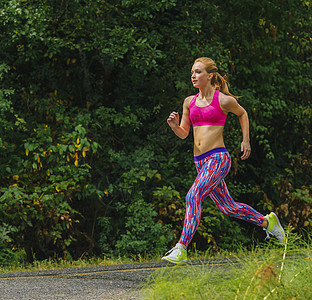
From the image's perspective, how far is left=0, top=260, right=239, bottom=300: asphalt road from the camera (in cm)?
579

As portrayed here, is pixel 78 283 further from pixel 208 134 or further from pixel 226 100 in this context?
pixel 226 100

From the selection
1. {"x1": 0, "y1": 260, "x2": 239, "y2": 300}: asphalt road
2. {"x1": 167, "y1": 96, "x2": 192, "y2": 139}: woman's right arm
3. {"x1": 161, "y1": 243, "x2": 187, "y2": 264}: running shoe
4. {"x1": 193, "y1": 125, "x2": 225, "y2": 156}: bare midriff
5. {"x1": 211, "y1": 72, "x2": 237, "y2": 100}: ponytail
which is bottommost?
{"x1": 0, "y1": 260, "x2": 239, "y2": 300}: asphalt road

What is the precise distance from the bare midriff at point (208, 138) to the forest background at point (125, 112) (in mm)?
3812

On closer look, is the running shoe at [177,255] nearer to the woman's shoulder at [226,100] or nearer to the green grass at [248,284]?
the green grass at [248,284]

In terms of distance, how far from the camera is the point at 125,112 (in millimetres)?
11344

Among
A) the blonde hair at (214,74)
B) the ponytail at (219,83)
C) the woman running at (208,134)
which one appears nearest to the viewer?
the woman running at (208,134)

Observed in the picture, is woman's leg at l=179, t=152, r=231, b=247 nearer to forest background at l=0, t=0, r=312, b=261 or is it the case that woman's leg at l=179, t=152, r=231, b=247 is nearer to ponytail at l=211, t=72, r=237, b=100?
Result: ponytail at l=211, t=72, r=237, b=100

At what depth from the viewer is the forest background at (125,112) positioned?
33.5 feet

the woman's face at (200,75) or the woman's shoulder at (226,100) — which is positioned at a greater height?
the woman's face at (200,75)

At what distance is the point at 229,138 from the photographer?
11438mm

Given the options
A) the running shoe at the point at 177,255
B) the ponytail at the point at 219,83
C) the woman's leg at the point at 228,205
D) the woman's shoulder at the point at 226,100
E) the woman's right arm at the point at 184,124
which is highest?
the ponytail at the point at 219,83

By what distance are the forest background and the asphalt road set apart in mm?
2520

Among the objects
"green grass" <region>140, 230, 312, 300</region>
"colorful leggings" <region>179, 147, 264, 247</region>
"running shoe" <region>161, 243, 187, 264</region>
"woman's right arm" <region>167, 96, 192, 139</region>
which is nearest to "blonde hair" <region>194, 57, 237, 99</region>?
"woman's right arm" <region>167, 96, 192, 139</region>

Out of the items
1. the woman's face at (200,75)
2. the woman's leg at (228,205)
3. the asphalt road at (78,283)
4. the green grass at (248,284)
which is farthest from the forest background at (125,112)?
the green grass at (248,284)
